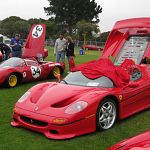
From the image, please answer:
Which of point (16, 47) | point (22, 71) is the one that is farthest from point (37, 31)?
point (22, 71)

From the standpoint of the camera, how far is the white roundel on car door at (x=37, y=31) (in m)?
13.4

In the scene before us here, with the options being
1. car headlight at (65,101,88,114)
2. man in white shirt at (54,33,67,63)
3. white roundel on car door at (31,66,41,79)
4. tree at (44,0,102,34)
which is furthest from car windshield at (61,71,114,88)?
tree at (44,0,102,34)

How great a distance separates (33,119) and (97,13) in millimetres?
65048

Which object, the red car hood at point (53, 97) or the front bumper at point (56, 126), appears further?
the red car hood at point (53, 97)

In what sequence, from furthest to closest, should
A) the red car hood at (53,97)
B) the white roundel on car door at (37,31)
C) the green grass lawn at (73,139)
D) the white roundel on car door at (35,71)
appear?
1. the white roundel on car door at (37,31)
2. the white roundel on car door at (35,71)
3. the red car hood at (53,97)
4. the green grass lawn at (73,139)

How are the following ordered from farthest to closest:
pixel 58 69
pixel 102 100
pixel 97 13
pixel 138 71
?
pixel 97 13 → pixel 58 69 → pixel 138 71 → pixel 102 100

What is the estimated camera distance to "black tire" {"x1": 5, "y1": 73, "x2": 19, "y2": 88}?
34.7 feet

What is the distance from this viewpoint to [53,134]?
5.72 metres

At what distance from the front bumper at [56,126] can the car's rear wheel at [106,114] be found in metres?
0.16

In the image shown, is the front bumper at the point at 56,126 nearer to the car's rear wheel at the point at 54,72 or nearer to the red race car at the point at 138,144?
the red race car at the point at 138,144

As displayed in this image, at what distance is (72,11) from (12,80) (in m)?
57.4

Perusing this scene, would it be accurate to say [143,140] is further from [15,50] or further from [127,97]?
[15,50]

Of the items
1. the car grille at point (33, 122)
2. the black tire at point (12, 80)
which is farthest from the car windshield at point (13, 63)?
the car grille at point (33, 122)

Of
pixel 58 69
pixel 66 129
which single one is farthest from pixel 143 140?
pixel 58 69
